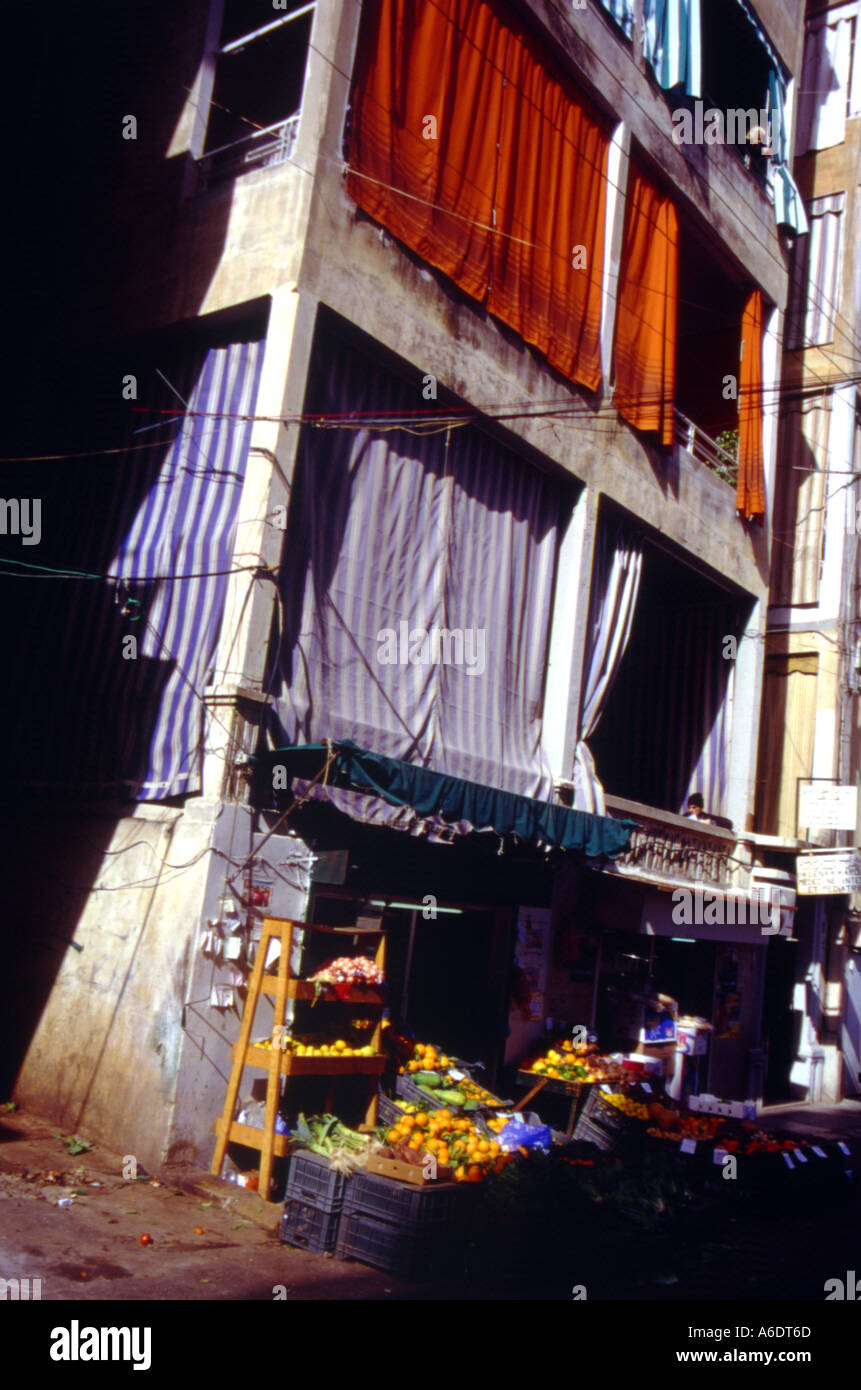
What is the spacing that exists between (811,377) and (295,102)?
12.5 metres

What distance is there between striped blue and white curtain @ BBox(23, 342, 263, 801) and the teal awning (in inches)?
52.2

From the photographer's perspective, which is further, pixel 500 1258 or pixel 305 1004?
pixel 305 1004

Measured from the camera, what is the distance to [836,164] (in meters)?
23.0

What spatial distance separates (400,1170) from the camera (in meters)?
7.66

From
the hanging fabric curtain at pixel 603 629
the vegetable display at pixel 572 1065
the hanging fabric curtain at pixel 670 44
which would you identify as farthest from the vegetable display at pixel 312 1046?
the hanging fabric curtain at pixel 670 44

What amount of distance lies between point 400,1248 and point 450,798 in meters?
3.75

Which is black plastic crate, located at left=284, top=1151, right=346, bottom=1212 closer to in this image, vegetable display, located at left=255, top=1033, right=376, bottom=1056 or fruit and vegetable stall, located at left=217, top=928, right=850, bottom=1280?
fruit and vegetable stall, located at left=217, top=928, right=850, bottom=1280

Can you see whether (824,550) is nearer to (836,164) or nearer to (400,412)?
(836,164)

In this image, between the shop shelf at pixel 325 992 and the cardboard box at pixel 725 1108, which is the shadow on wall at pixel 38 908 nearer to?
the shop shelf at pixel 325 992

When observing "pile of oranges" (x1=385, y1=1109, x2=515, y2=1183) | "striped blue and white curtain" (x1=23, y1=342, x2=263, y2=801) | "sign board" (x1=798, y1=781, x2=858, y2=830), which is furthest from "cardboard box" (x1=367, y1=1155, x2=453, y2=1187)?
"sign board" (x1=798, y1=781, x2=858, y2=830)

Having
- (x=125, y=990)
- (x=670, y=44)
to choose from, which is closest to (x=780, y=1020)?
(x=125, y=990)
